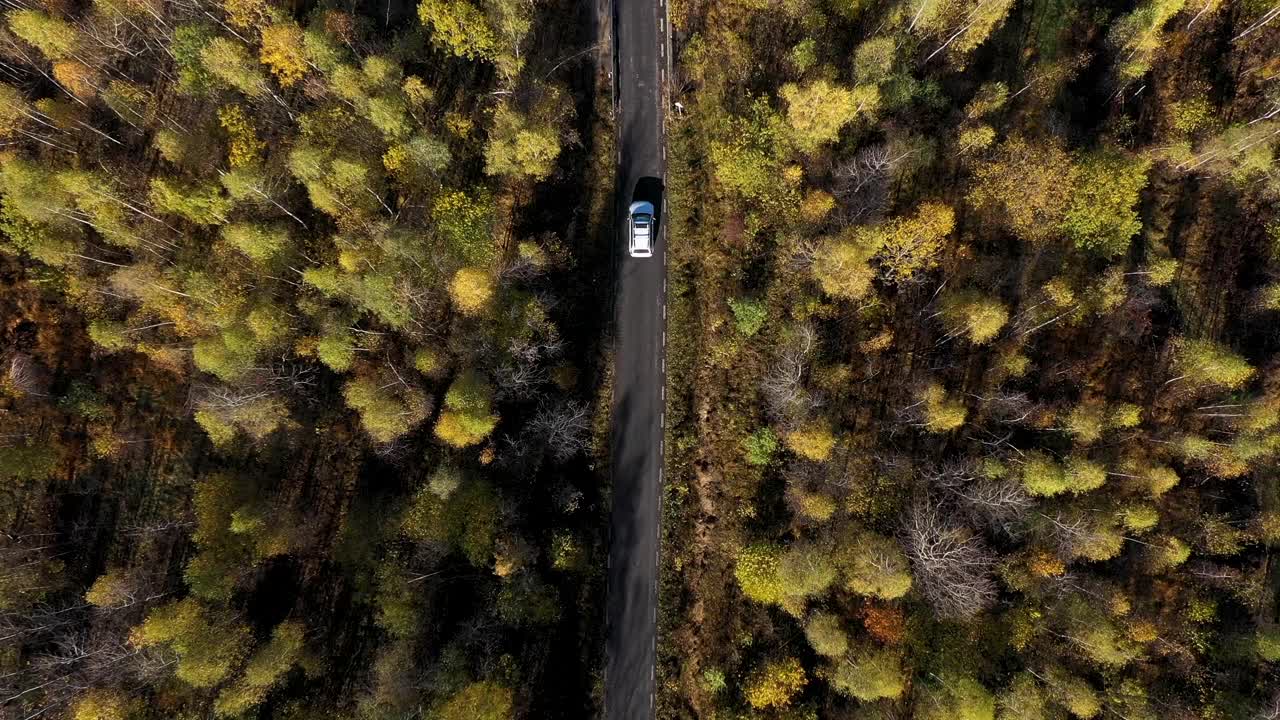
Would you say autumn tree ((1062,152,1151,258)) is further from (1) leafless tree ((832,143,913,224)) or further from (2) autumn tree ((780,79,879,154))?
(2) autumn tree ((780,79,879,154))

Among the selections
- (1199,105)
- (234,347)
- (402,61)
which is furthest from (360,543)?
(1199,105)

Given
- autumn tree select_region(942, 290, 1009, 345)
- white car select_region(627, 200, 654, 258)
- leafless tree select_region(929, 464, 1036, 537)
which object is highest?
white car select_region(627, 200, 654, 258)

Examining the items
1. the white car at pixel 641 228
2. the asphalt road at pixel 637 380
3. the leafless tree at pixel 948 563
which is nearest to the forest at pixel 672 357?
the leafless tree at pixel 948 563

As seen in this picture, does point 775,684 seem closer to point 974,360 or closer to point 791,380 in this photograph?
point 791,380

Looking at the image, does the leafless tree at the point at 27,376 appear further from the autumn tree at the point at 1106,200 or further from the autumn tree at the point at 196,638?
the autumn tree at the point at 1106,200

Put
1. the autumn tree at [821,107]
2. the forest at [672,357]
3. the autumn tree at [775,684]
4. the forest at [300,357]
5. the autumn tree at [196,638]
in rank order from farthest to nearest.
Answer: the autumn tree at [775,684], the forest at [672,357], the forest at [300,357], the autumn tree at [821,107], the autumn tree at [196,638]

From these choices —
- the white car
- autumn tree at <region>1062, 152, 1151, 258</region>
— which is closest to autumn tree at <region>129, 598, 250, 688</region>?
the white car

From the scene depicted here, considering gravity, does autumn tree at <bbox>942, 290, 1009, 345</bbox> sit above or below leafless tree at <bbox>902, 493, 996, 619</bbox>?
above

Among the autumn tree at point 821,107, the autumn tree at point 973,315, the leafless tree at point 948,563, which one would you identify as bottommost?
the leafless tree at point 948,563
